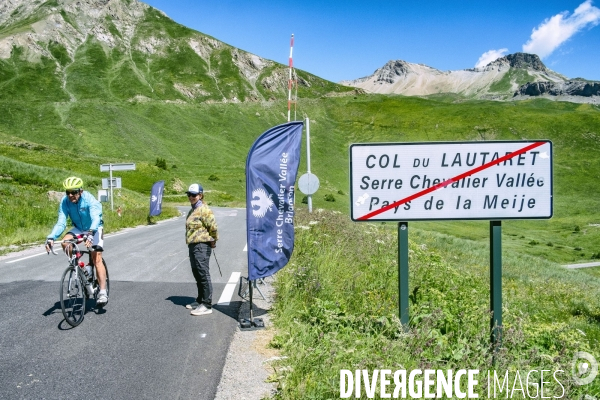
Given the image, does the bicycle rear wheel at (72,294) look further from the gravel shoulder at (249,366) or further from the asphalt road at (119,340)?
the gravel shoulder at (249,366)

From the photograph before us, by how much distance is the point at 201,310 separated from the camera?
22.4 ft

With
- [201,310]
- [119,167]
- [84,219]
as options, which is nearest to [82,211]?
[84,219]

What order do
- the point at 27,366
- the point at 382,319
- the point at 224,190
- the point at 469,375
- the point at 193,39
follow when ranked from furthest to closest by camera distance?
the point at 193,39, the point at 224,190, the point at 382,319, the point at 27,366, the point at 469,375

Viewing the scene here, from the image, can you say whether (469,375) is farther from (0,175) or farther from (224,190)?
(224,190)

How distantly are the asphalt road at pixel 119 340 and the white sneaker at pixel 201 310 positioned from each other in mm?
111

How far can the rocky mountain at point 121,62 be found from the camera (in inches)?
5221

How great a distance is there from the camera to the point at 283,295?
7.09m

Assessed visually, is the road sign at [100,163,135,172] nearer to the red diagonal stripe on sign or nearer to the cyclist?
the cyclist

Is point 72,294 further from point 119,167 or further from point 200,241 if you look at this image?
point 119,167

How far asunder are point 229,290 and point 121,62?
17135cm

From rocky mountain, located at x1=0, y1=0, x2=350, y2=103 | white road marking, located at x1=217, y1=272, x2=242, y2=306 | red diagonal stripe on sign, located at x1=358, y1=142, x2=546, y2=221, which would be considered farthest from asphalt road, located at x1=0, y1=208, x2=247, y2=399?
rocky mountain, located at x1=0, y1=0, x2=350, y2=103

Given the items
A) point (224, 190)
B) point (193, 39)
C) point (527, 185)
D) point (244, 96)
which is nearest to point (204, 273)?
point (527, 185)

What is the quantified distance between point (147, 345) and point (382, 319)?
118 inches

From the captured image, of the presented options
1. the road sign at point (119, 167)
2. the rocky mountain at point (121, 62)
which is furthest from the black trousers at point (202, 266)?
the rocky mountain at point (121, 62)
